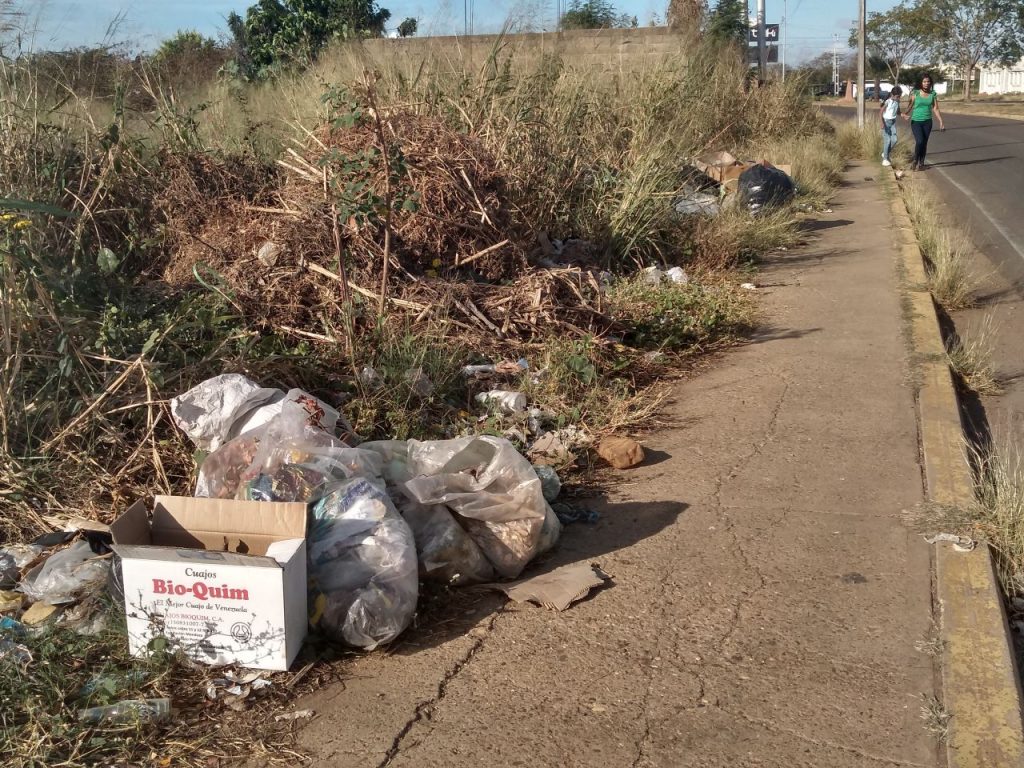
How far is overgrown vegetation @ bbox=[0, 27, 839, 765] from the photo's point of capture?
13.6 ft

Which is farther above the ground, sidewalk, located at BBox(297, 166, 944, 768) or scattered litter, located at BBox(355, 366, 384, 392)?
scattered litter, located at BBox(355, 366, 384, 392)

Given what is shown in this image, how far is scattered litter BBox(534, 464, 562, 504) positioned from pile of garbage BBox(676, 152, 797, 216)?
19.8 ft

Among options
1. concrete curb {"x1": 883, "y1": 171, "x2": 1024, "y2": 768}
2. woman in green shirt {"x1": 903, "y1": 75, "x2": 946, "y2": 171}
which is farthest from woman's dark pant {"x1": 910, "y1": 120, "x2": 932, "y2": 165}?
concrete curb {"x1": 883, "y1": 171, "x2": 1024, "y2": 768}

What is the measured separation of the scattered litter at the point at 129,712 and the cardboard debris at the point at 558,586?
1.27 meters

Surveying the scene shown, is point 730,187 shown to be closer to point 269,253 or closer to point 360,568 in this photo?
point 269,253

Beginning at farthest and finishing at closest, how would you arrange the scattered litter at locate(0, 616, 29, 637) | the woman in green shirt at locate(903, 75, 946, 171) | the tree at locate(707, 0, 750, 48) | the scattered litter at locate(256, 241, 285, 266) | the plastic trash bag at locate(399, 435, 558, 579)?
the tree at locate(707, 0, 750, 48), the woman in green shirt at locate(903, 75, 946, 171), the scattered litter at locate(256, 241, 285, 266), the plastic trash bag at locate(399, 435, 558, 579), the scattered litter at locate(0, 616, 29, 637)

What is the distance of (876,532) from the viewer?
12.9ft

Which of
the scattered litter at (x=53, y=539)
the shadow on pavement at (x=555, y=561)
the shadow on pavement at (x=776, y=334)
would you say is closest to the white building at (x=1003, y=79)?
the shadow on pavement at (x=776, y=334)

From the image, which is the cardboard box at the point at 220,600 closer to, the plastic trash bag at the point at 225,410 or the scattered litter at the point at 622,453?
the plastic trash bag at the point at 225,410

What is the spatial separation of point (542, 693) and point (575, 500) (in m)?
1.58

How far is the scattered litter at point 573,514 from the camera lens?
4.21 meters

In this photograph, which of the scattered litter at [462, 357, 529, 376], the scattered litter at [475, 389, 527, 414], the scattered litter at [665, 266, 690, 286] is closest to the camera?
the scattered litter at [475, 389, 527, 414]

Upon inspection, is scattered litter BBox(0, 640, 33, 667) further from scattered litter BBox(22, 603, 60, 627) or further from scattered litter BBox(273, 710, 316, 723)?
scattered litter BBox(273, 710, 316, 723)

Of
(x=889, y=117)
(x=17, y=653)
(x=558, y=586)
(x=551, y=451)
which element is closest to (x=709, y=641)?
(x=558, y=586)
